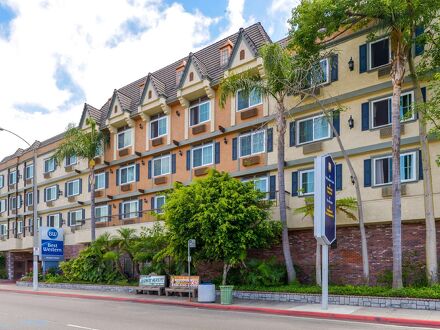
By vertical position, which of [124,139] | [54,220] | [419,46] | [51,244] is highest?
[419,46]

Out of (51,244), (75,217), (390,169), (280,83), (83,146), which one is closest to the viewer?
(390,169)

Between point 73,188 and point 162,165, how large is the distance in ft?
40.1

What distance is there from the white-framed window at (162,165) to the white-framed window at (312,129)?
10731 mm

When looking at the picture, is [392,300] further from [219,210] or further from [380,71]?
[380,71]

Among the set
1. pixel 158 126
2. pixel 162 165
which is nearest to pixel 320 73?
pixel 162 165

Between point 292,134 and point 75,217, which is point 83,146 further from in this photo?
point 292,134

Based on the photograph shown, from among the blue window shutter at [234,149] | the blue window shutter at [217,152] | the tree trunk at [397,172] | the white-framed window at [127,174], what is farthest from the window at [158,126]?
the tree trunk at [397,172]

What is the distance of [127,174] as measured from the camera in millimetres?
37250

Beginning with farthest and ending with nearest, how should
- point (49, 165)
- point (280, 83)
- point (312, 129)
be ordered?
1. point (49, 165)
2. point (312, 129)
3. point (280, 83)

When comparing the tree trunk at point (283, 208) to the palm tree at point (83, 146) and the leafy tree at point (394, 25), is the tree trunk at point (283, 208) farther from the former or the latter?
the palm tree at point (83, 146)

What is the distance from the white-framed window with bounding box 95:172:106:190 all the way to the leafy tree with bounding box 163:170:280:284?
1650cm

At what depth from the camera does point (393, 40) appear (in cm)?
2019

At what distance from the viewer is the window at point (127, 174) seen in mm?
36781

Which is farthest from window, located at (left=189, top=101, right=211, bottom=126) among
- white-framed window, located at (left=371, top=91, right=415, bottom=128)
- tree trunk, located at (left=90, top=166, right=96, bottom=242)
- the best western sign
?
the best western sign
